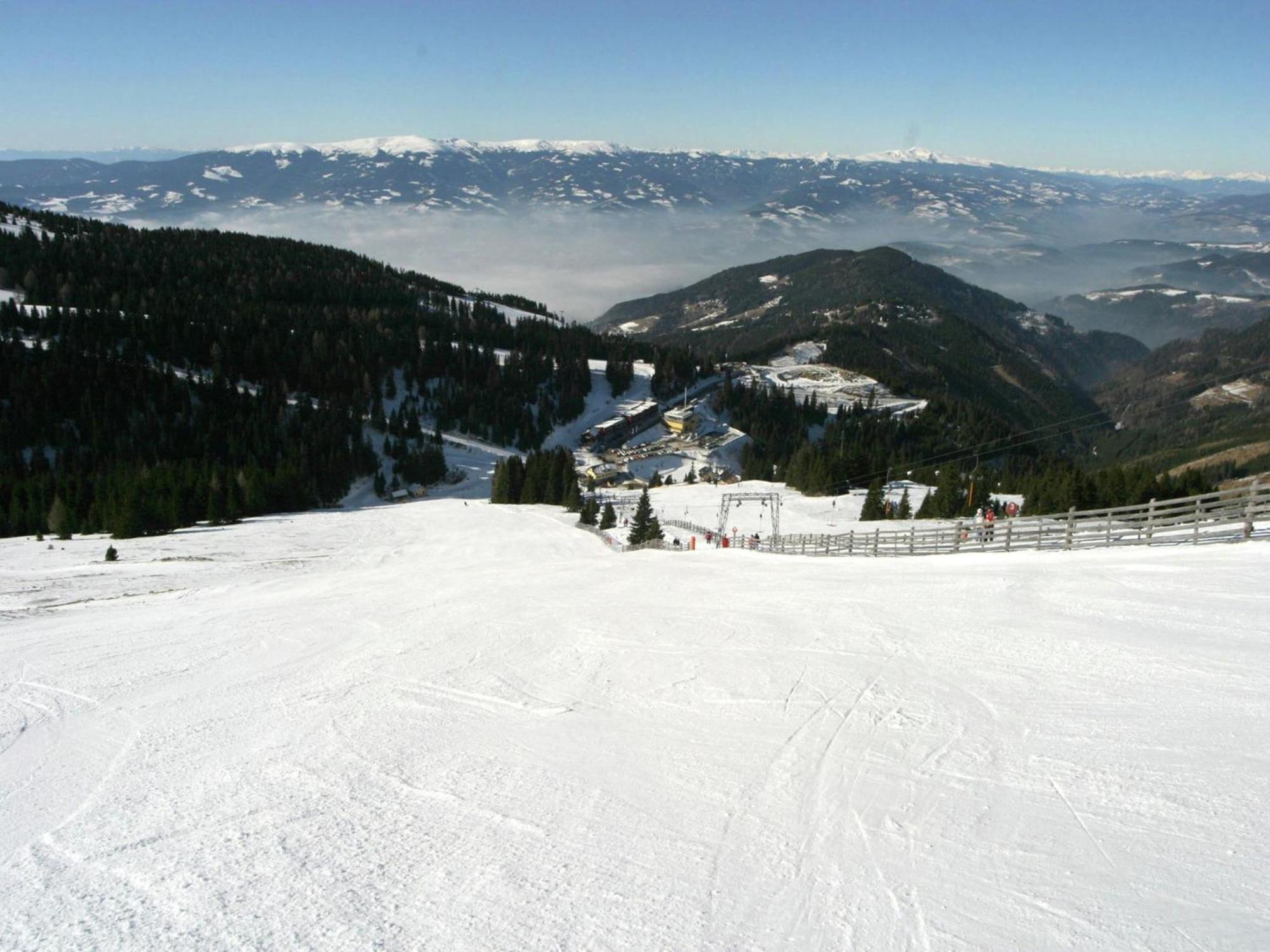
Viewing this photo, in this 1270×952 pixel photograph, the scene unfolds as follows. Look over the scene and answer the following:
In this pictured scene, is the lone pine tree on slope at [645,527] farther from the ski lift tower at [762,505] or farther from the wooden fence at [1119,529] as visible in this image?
the wooden fence at [1119,529]

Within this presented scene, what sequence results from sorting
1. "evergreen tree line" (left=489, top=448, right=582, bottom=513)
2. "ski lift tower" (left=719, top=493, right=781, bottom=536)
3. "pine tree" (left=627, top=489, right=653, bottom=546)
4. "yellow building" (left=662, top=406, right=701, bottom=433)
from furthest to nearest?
"yellow building" (left=662, top=406, right=701, bottom=433), "evergreen tree line" (left=489, top=448, right=582, bottom=513), "ski lift tower" (left=719, top=493, right=781, bottom=536), "pine tree" (left=627, top=489, right=653, bottom=546)

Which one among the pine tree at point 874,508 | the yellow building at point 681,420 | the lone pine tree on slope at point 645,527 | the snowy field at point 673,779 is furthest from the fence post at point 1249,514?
the yellow building at point 681,420

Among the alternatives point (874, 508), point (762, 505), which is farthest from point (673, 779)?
point (874, 508)

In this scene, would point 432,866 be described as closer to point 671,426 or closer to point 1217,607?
point 1217,607

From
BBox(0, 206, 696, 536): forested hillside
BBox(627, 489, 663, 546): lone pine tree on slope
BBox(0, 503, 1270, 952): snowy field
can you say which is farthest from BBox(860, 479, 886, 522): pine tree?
BBox(0, 206, 696, 536): forested hillside

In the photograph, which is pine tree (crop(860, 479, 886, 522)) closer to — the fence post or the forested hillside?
the fence post
